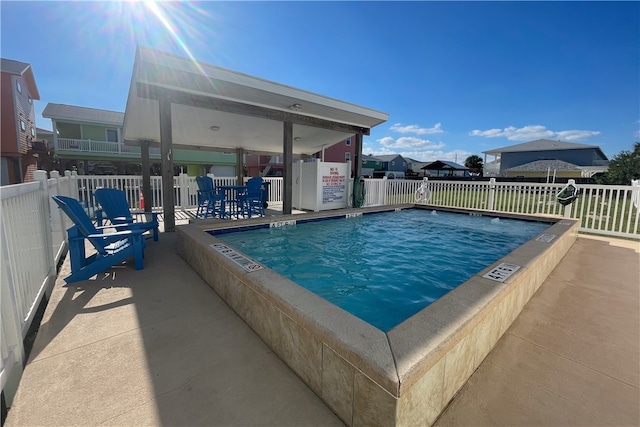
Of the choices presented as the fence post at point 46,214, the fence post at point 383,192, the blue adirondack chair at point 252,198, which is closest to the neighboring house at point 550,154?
the fence post at point 383,192

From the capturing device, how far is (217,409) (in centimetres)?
146

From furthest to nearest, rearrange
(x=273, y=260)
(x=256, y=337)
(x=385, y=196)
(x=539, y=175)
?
(x=539, y=175)
(x=385, y=196)
(x=273, y=260)
(x=256, y=337)

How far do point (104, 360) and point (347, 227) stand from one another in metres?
5.06

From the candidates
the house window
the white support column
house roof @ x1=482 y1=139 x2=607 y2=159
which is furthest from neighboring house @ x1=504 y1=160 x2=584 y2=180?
the white support column

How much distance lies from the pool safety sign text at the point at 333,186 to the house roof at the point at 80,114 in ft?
59.3

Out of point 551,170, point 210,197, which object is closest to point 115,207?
point 210,197

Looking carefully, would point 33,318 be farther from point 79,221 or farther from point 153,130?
point 153,130

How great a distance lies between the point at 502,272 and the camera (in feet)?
8.25

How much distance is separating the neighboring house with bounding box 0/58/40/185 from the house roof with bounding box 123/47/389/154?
9110mm

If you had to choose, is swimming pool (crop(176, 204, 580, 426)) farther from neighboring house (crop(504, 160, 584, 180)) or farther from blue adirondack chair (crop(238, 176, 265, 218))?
neighboring house (crop(504, 160, 584, 180))

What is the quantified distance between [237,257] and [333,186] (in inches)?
265

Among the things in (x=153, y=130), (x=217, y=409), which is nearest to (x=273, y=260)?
(x=217, y=409)

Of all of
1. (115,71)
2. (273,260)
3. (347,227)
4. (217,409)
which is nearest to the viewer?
(217,409)

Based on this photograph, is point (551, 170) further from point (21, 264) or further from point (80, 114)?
point (80, 114)
